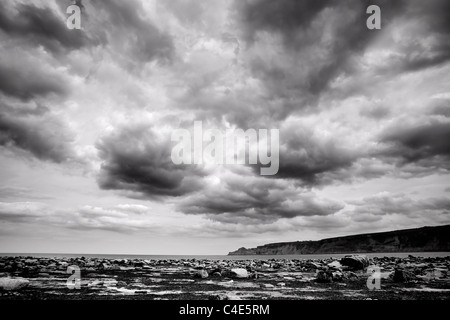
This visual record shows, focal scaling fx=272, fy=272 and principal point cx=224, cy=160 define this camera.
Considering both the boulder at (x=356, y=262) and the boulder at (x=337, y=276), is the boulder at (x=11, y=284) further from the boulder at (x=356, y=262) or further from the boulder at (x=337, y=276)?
the boulder at (x=356, y=262)

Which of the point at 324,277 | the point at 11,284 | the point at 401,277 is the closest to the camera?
the point at 11,284

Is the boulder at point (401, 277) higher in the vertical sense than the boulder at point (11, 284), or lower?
lower

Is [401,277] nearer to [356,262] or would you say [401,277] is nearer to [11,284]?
[356,262]

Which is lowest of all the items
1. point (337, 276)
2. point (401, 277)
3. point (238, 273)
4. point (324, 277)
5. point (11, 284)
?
point (238, 273)

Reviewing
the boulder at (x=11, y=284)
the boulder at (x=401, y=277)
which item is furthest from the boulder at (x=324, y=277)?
the boulder at (x=11, y=284)

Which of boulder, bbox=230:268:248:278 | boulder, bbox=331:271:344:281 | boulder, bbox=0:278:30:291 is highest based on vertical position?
boulder, bbox=0:278:30:291

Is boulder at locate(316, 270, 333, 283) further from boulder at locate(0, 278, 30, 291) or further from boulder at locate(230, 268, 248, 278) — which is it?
boulder at locate(0, 278, 30, 291)

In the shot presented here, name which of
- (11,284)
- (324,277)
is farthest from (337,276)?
(11,284)

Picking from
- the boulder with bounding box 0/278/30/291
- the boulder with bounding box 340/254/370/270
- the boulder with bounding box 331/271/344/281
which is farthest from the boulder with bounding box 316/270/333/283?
the boulder with bounding box 0/278/30/291

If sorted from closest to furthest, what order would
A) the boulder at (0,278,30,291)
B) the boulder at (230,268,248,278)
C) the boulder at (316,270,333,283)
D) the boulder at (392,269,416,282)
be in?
the boulder at (0,278,30,291) < the boulder at (392,269,416,282) < the boulder at (316,270,333,283) < the boulder at (230,268,248,278)

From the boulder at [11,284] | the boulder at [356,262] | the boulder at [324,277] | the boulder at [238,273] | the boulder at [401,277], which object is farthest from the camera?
the boulder at [356,262]
